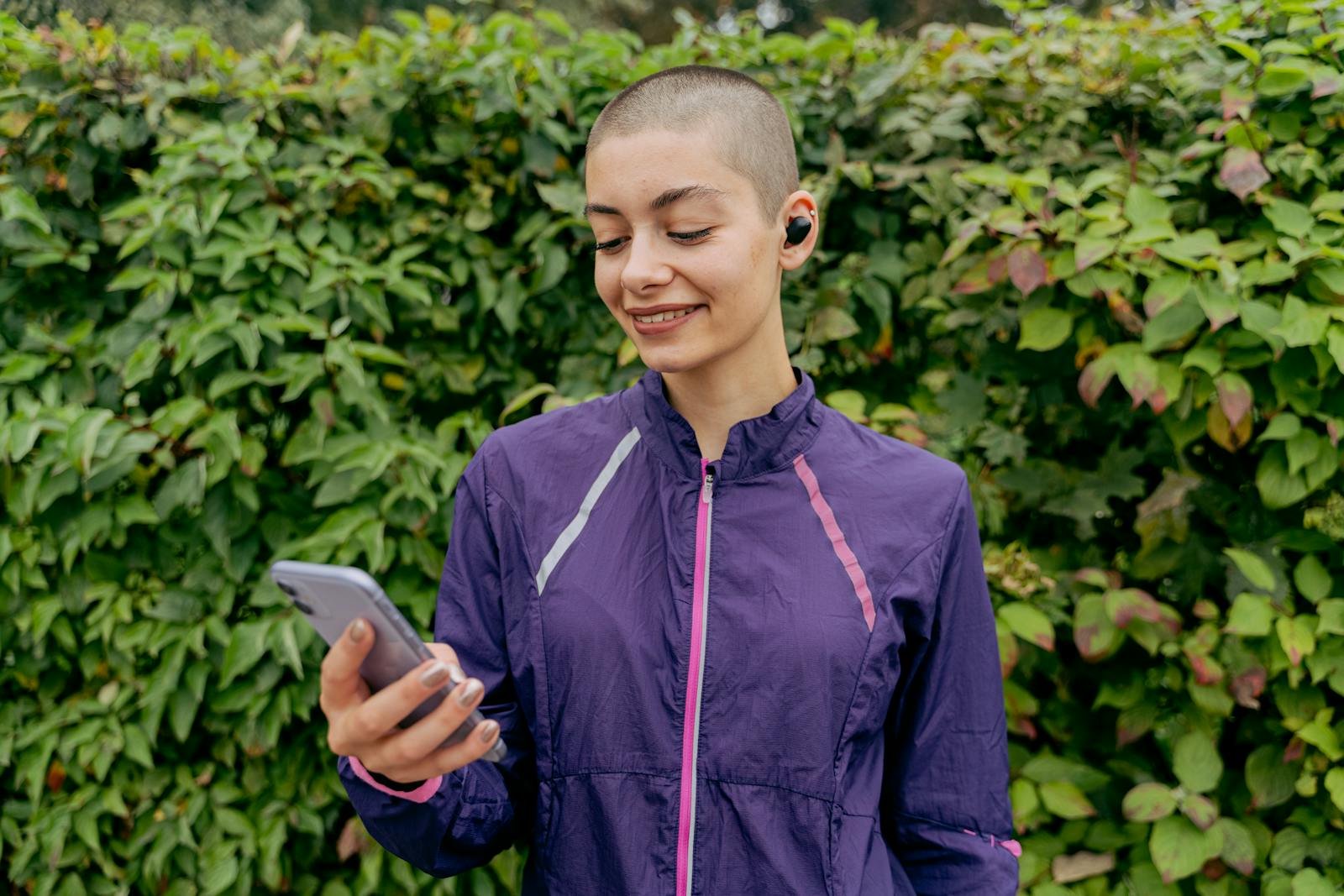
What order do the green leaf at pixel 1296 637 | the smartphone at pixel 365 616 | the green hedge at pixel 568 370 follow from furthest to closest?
the green hedge at pixel 568 370
the green leaf at pixel 1296 637
the smartphone at pixel 365 616

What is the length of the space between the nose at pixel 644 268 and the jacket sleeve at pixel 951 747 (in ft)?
1.73

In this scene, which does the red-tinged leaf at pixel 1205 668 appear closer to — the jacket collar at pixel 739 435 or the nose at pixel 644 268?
the jacket collar at pixel 739 435

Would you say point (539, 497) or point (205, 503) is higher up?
point (539, 497)

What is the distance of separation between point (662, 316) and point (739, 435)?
0.67ft

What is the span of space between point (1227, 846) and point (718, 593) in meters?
1.59

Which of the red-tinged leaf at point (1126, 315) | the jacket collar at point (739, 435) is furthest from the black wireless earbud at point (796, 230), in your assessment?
the red-tinged leaf at point (1126, 315)

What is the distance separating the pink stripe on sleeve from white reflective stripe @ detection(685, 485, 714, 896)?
0.15 meters

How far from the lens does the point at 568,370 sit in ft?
8.48

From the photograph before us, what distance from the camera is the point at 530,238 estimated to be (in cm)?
262

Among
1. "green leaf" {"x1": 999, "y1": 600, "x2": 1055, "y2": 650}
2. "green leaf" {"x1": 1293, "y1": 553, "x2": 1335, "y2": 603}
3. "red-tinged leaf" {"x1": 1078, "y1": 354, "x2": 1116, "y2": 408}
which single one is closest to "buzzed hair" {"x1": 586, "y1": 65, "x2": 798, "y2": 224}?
"red-tinged leaf" {"x1": 1078, "y1": 354, "x2": 1116, "y2": 408}

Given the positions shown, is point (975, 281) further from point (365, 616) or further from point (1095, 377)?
point (365, 616)

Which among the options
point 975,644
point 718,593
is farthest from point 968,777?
point 718,593

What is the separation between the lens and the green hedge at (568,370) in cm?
221

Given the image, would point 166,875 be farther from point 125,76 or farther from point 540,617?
point 125,76
